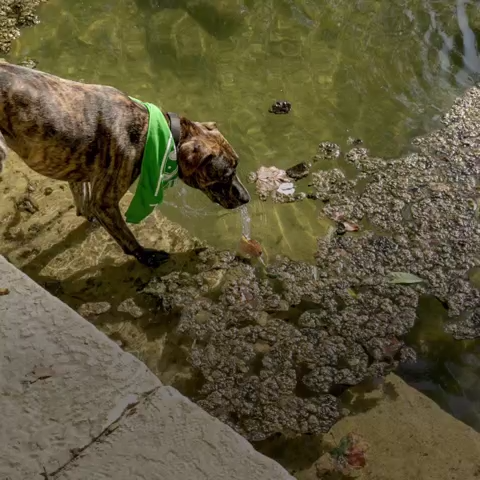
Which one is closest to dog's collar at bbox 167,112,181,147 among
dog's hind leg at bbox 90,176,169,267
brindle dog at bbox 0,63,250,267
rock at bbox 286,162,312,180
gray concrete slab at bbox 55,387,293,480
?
brindle dog at bbox 0,63,250,267

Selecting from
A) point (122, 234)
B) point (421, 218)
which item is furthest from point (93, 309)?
point (421, 218)

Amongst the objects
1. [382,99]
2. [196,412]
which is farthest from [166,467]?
[382,99]

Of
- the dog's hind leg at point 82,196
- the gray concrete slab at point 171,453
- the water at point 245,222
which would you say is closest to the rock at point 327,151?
the water at point 245,222

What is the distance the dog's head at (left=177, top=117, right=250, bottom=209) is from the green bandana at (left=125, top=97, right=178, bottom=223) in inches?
3.7

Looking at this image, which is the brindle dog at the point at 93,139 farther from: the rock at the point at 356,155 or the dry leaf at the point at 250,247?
the rock at the point at 356,155

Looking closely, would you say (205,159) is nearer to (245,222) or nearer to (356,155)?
(245,222)

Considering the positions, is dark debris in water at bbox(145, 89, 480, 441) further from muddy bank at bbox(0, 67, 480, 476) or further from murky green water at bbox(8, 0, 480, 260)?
murky green water at bbox(8, 0, 480, 260)

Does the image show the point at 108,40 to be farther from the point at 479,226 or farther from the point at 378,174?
the point at 479,226

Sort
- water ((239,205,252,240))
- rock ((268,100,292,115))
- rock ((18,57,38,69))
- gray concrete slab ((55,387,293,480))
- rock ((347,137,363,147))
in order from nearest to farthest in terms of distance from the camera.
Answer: gray concrete slab ((55,387,293,480)), water ((239,205,252,240)), rock ((347,137,363,147)), rock ((268,100,292,115)), rock ((18,57,38,69))

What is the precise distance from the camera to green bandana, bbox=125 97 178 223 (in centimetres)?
347

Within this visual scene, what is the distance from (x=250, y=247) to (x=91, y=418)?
1.90m

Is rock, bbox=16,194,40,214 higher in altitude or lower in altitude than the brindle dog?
lower

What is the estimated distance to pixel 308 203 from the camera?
450 centimetres

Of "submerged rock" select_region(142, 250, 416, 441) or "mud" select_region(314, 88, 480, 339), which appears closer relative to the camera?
"submerged rock" select_region(142, 250, 416, 441)
